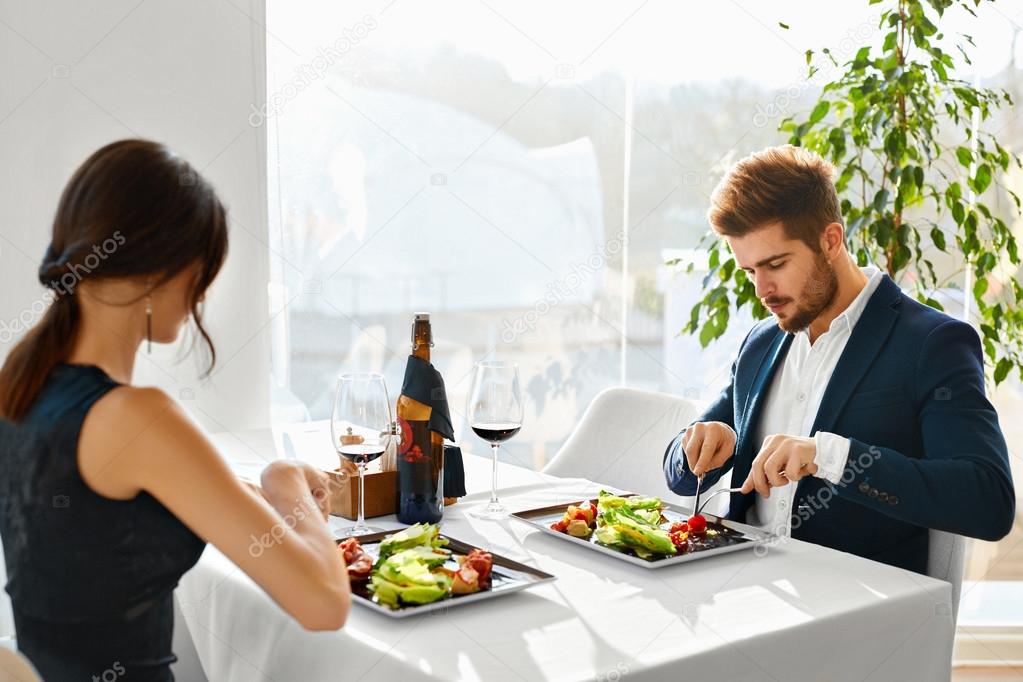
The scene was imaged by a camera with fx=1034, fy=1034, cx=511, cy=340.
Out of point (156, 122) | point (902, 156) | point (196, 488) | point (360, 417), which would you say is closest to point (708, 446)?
point (360, 417)

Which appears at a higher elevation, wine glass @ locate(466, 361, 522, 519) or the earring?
the earring

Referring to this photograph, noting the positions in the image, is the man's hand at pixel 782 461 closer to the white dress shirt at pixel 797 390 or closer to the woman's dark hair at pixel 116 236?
the white dress shirt at pixel 797 390

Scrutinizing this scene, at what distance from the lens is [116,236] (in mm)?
1092

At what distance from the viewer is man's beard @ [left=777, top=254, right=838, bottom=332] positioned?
6.50 feet

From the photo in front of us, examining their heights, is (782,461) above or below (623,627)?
above

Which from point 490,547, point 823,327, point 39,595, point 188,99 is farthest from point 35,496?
point 188,99

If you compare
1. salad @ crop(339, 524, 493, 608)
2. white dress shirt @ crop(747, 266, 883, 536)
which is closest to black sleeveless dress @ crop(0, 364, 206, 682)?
salad @ crop(339, 524, 493, 608)

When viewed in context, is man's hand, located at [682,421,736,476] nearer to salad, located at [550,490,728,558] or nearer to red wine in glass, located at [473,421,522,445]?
salad, located at [550,490,728,558]

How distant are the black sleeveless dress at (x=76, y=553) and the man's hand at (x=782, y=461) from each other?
0.87 meters

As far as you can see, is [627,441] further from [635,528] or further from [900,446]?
[635,528]

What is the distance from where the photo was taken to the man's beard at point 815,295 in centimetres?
198

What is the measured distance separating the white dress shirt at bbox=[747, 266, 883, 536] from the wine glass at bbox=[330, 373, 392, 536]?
31.2 inches

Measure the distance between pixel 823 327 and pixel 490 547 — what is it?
86 cm

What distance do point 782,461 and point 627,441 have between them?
95 cm
